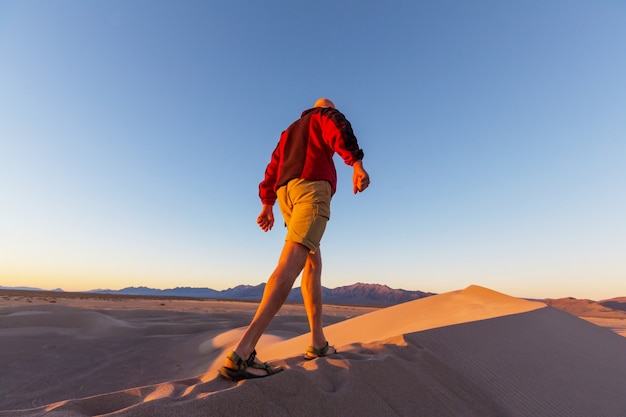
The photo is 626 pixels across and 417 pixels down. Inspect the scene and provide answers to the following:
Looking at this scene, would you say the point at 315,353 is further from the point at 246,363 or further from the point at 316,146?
the point at 316,146

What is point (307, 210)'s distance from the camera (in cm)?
185

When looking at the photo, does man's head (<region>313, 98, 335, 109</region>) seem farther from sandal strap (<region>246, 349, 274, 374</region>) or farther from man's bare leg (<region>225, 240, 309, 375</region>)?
sandal strap (<region>246, 349, 274, 374</region>)

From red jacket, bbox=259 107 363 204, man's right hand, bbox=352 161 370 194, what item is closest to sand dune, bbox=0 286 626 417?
man's right hand, bbox=352 161 370 194

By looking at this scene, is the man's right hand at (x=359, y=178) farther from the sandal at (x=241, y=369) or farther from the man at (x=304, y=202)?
the sandal at (x=241, y=369)

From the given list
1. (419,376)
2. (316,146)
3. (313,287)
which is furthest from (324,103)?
(419,376)

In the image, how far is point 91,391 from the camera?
2.79 meters

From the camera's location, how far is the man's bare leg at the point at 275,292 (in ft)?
5.27

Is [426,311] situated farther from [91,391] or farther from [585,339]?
[91,391]

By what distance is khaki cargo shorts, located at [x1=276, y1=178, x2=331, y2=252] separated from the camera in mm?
1803

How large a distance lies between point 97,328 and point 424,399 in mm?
5623

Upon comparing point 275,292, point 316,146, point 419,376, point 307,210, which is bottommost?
point 419,376

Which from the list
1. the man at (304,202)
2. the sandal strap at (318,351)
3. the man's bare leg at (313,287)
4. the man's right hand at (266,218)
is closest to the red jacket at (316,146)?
the man at (304,202)

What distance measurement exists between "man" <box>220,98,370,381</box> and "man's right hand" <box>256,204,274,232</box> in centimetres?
10

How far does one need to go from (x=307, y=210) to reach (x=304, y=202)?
0.24 feet
